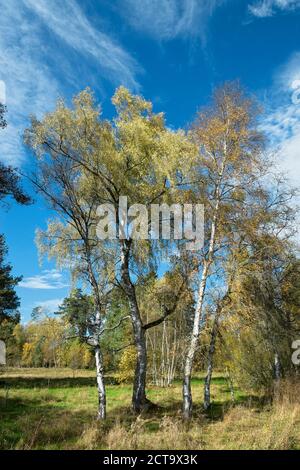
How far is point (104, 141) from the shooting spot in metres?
14.8

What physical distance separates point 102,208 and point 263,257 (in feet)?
22.9

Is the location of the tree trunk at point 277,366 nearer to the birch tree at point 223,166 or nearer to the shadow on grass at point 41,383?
the birch tree at point 223,166

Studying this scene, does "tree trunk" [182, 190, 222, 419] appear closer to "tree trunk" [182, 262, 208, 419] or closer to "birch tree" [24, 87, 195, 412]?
"tree trunk" [182, 262, 208, 419]

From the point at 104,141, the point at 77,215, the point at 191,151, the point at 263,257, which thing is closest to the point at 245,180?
the point at 191,151

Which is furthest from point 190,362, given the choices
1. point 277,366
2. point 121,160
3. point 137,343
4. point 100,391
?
point 121,160

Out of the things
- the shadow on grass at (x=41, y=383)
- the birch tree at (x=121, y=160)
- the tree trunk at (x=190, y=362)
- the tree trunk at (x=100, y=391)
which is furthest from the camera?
the shadow on grass at (x=41, y=383)

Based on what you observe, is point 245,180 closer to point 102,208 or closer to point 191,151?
point 191,151

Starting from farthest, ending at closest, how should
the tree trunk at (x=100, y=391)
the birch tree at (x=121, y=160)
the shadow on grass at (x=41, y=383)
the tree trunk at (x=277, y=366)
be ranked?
the shadow on grass at (x=41, y=383) < the tree trunk at (x=277, y=366) < the birch tree at (x=121, y=160) < the tree trunk at (x=100, y=391)

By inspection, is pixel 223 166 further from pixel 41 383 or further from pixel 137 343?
pixel 41 383

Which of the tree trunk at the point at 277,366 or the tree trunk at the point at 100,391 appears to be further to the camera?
the tree trunk at the point at 277,366

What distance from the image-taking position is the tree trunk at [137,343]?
14562 millimetres

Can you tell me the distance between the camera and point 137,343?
591 inches

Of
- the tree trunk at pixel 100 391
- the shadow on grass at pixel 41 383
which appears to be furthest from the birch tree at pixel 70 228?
the shadow on grass at pixel 41 383

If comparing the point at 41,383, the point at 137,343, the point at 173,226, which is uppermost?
the point at 173,226
